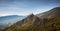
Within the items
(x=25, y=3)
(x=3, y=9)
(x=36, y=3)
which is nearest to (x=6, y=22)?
(x=3, y=9)

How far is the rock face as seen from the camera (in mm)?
6605

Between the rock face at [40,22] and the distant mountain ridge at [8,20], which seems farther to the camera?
the distant mountain ridge at [8,20]

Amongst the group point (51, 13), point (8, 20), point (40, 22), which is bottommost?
point (40, 22)

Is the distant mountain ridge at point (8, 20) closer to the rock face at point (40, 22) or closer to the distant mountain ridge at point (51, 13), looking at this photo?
the rock face at point (40, 22)

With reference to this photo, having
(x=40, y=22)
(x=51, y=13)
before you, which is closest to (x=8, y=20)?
(x=40, y=22)

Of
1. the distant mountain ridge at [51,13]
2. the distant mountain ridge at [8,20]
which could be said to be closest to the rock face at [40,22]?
the distant mountain ridge at [51,13]

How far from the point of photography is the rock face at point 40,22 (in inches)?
260

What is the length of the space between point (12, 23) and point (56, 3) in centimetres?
242

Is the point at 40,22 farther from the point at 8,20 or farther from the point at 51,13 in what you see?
the point at 8,20

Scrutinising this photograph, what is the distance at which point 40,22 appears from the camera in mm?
6746

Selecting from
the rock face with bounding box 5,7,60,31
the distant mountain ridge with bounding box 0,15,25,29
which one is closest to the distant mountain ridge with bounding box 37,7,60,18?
the rock face with bounding box 5,7,60,31

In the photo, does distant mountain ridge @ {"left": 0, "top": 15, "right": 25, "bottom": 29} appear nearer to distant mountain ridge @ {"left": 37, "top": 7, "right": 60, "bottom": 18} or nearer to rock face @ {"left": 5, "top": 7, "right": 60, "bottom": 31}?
rock face @ {"left": 5, "top": 7, "right": 60, "bottom": 31}

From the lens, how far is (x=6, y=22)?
688 cm

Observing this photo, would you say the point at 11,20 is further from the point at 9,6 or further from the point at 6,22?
the point at 9,6
